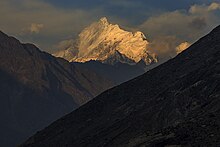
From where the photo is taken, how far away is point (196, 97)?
184 metres

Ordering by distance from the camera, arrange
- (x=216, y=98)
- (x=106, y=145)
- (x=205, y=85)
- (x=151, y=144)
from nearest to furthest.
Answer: (x=151, y=144) → (x=216, y=98) → (x=106, y=145) → (x=205, y=85)

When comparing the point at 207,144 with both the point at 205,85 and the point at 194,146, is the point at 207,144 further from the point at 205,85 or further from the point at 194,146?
the point at 205,85

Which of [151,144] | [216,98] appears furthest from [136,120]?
[151,144]

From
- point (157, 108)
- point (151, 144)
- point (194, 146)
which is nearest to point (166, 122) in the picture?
point (157, 108)

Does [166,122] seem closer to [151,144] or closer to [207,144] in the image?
[151,144]

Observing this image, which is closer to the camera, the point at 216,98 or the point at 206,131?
the point at 206,131

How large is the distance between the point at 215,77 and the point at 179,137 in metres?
96.8

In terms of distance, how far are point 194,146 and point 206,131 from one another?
8.15 metres

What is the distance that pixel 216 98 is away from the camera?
162 meters

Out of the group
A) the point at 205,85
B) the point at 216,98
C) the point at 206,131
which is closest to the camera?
the point at 206,131

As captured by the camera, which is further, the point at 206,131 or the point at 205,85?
the point at 205,85

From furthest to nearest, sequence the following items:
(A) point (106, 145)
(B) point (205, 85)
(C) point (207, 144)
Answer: (B) point (205, 85), (A) point (106, 145), (C) point (207, 144)

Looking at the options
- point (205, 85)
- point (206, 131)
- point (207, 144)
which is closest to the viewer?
point (207, 144)

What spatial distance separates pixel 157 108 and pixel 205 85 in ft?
70.5
